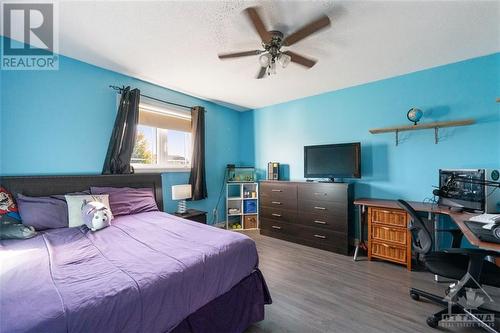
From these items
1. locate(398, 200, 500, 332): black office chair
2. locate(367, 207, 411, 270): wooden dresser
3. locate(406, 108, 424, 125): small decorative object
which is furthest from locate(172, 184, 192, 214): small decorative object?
locate(406, 108, 424, 125): small decorative object

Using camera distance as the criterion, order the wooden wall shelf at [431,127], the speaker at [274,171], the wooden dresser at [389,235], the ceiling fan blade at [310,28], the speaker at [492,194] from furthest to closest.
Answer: the speaker at [274,171] → the wooden dresser at [389,235] → the wooden wall shelf at [431,127] → the speaker at [492,194] → the ceiling fan blade at [310,28]

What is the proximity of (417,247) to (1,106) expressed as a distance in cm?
412

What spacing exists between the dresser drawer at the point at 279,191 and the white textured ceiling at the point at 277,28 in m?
1.70

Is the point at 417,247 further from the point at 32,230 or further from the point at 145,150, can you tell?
the point at 145,150

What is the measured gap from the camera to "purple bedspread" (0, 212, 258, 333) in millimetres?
894

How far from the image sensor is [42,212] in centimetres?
203

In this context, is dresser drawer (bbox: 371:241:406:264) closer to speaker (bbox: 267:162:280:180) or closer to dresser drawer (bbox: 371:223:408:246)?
dresser drawer (bbox: 371:223:408:246)

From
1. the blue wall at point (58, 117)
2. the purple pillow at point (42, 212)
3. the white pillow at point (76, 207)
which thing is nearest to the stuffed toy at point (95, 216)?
the white pillow at point (76, 207)

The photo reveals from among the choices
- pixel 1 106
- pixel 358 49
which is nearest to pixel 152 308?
pixel 1 106

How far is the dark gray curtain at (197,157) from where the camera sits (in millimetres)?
3727

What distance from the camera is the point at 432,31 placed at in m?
2.02

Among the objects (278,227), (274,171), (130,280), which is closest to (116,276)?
(130,280)

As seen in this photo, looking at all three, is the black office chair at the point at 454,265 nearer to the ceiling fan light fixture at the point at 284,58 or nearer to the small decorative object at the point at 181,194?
the ceiling fan light fixture at the point at 284,58

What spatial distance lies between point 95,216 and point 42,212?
20.4 inches
